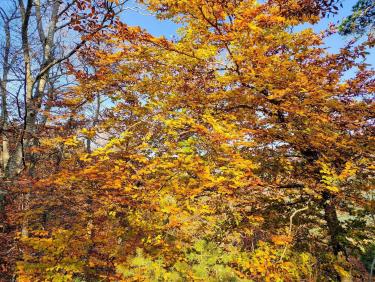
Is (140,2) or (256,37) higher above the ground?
(140,2)

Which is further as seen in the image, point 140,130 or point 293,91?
point 140,130

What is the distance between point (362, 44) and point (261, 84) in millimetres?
2913

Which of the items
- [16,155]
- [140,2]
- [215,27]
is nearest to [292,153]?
[215,27]

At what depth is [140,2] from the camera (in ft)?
24.6

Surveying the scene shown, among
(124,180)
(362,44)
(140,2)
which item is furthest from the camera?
(140,2)

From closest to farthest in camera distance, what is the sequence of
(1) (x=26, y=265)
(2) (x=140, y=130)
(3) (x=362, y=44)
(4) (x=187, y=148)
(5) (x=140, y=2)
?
(4) (x=187, y=148)
(1) (x=26, y=265)
(3) (x=362, y=44)
(5) (x=140, y=2)
(2) (x=140, y=130)

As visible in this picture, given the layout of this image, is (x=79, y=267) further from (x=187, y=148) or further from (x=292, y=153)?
(x=292, y=153)

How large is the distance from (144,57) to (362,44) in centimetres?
529

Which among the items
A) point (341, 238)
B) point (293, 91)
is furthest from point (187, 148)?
point (341, 238)

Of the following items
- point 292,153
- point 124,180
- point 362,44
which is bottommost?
point 124,180

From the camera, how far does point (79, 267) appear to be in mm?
6504

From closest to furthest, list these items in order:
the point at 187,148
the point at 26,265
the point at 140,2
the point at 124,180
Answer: the point at 187,148 < the point at 26,265 < the point at 124,180 < the point at 140,2

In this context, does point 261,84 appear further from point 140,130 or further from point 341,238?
point 140,130

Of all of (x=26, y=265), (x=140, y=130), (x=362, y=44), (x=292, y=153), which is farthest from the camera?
(x=140, y=130)
